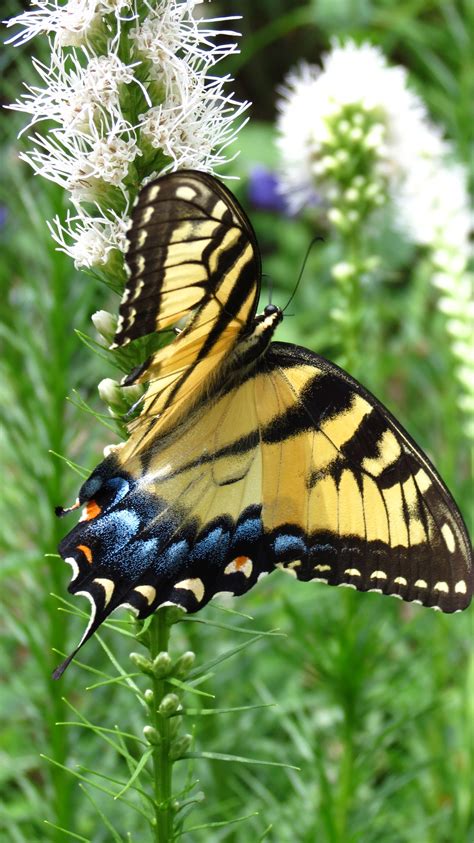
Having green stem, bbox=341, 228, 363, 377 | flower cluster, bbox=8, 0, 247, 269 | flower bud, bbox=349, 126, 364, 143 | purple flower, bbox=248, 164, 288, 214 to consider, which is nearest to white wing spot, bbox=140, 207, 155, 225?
flower cluster, bbox=8, 0, 247, 269

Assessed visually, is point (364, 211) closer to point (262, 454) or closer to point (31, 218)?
point (31, 218)

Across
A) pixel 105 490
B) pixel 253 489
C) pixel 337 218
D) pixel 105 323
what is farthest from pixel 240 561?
pixel 337 218

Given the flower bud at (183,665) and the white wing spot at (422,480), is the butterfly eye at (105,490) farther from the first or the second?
the white wing spot at (422,480)

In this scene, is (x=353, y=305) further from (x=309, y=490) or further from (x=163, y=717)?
(x=163, y=717)

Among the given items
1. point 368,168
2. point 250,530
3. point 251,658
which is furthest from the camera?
point 251,658

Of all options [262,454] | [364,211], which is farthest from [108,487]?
[364,211]

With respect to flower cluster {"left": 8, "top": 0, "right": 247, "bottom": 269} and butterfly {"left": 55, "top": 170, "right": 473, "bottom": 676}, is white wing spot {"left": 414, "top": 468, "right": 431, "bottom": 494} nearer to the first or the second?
butterfly {"left": 55, "top": 170, "right": 473, "bottom": 676}
